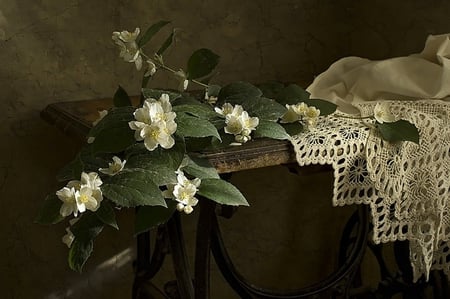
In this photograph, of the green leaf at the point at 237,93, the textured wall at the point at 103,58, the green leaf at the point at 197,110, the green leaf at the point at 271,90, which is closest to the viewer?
the green leaf at the point at 197,110

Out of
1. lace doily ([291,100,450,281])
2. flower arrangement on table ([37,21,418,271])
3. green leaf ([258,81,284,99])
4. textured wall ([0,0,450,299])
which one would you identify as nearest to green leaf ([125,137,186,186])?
flower arrangement on table ([37,21,418,271])

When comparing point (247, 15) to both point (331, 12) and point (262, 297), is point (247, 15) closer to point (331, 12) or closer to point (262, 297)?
point (331, 12)

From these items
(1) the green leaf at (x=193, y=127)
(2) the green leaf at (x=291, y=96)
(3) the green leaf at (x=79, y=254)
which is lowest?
(3) the green leaf at (x=79, y=254)

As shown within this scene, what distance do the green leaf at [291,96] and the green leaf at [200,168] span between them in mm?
219

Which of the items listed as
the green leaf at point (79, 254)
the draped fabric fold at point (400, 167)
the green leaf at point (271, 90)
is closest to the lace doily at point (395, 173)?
the draped fabric fold at point (400, 167)

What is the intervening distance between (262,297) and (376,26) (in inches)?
31.2

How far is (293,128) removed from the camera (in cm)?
103

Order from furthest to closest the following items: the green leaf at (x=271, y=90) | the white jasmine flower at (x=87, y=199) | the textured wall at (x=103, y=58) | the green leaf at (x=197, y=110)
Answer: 1. the textured wall at (x=103, y=58)
2. the green leaf at (x=271, y=90)
3. the green leaf at (x=197, y=110)
4. the white jasmine flower at (x=87, y=199)

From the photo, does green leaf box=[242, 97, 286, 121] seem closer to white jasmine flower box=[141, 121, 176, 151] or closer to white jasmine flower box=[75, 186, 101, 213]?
white jasmine flower box=[141, 121, 176, 151]

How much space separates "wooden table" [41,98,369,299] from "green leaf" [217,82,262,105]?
0.07 m

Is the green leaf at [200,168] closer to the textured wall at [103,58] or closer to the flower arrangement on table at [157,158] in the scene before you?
the flower arrangement on table at [157,158]

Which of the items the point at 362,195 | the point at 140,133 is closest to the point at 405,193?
the point at 362,195

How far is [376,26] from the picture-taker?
5.49 ft

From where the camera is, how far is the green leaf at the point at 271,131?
98 centimetres
